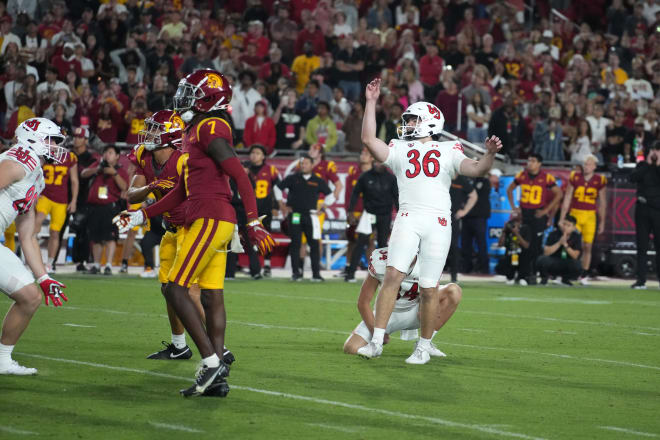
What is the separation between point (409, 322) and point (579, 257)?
377 inches

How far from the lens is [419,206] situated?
28.1 feet

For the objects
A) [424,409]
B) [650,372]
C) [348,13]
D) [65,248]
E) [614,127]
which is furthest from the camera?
[348,13]

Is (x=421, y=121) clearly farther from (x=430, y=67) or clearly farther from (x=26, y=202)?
(x=430, y=67)

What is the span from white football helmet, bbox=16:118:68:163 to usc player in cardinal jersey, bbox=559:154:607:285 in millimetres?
12217

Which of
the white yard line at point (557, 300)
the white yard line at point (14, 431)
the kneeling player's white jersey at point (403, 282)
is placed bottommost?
the white yard line at point (557, 300)

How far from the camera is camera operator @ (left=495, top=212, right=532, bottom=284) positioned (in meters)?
17.8

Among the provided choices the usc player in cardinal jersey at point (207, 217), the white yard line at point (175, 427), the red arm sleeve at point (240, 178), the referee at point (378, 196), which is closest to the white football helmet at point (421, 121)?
the usc player in cardinal jersey at point (207, 217)

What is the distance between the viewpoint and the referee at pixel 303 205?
17438 mm

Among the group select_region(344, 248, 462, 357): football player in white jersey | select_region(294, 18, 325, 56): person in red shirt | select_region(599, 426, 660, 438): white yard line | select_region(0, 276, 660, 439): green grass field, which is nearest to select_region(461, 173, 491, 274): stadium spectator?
select_region(294, 18, 325, 56): person in red shirt

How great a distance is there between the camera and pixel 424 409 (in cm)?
Answer: 642

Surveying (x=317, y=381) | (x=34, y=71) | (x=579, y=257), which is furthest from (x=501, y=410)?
(x=34, y=71)

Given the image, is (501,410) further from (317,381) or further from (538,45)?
(538,45)

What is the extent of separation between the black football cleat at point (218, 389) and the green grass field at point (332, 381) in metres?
0.06

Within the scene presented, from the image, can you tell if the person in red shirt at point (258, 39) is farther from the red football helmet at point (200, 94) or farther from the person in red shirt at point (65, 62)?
the red football helmet at point (200, 94)
